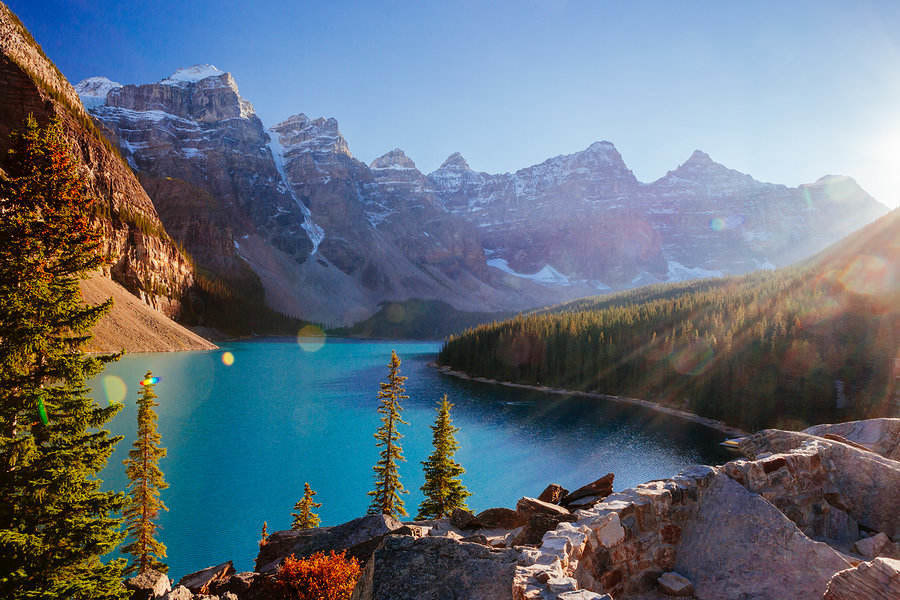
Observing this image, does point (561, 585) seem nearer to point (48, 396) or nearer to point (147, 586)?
point (147, 586)

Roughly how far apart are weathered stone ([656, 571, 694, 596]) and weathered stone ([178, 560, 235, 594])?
38.2ft

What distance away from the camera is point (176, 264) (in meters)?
156

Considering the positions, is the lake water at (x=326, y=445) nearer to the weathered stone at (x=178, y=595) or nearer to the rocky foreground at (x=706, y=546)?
the weathered stone at (x=178, y=595)

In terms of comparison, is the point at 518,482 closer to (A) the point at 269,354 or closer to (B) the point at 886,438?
(B) the point at 886,438

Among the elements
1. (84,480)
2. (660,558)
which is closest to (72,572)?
(84,480)

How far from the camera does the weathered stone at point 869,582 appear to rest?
4469 mm

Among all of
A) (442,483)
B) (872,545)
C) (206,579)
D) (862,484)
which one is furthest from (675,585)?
(442,483)

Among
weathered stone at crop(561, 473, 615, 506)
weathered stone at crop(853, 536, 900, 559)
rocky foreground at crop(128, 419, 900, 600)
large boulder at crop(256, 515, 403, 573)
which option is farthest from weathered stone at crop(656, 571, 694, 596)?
large boulder at crop(256, 515, 403, 573)

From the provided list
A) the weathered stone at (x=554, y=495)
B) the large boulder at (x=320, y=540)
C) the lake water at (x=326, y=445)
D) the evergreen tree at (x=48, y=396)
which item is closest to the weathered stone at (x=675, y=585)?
the weathered stone at (x=554, y=495)

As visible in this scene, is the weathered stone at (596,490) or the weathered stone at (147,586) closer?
the weathered stone at (147,586)

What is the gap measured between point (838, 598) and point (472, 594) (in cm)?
412

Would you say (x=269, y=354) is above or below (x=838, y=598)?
below

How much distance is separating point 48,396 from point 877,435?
2141 centimetres

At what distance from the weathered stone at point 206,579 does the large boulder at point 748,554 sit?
12.2m
